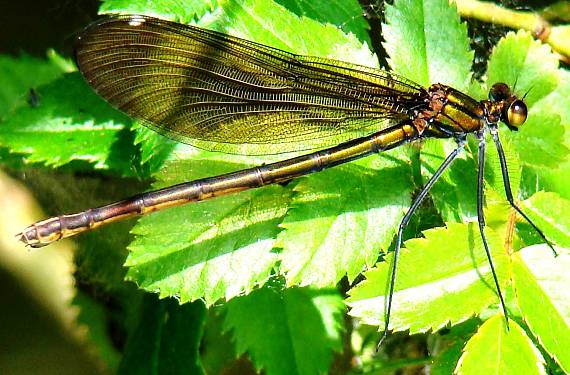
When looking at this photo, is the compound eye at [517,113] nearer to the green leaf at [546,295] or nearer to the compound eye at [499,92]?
the compound eye at [499,92]

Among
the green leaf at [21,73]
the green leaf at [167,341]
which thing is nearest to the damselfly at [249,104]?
the green leaf at [167,341]

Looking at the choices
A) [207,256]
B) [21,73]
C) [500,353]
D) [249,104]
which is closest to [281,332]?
[207,256]

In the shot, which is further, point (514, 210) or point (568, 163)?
point (568, 163)

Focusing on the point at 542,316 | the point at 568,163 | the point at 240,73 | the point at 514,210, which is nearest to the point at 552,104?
the point at 568,163

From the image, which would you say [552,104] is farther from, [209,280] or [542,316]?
[209,280]

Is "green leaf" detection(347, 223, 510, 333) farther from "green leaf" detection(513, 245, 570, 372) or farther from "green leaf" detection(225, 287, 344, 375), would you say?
"green leaf" detection(225, 287, 344, 375)

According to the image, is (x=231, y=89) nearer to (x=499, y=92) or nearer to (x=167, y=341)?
(x=499, y=92)
